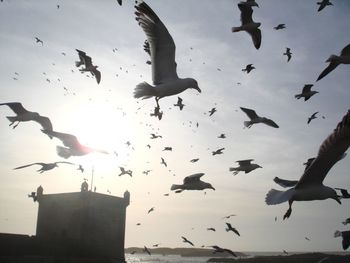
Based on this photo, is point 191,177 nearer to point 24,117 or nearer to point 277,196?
point 277,196

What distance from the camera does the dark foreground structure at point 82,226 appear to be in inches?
1565

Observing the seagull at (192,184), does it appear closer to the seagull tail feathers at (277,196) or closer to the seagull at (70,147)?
the seagull at (70,147)

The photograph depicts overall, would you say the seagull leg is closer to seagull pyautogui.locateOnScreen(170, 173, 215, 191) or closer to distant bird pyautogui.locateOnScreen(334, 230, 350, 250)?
distant bird pyautogui.locateOnScreen(334, 230, 350, 250)

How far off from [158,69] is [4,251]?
28400 mm

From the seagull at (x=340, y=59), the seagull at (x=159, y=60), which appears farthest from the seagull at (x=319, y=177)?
the seagull at (x=159, y=60)

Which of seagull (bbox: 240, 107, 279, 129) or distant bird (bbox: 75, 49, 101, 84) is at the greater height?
distant bird (bbox: 75, 49, 101, 84)

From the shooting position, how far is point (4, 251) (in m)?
32.5

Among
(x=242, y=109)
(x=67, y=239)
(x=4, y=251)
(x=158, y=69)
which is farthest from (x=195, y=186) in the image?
(x=67, y=239)

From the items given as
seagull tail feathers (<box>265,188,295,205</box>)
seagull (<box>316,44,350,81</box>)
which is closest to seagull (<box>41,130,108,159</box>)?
seagull tail feathers (<box>265,188,295,205</box>)

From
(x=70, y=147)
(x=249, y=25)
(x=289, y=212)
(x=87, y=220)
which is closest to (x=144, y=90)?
(x=70, y=147)

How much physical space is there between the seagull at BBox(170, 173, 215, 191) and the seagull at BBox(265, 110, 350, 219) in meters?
3.76

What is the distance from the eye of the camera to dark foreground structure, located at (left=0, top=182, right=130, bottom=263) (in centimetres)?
3975

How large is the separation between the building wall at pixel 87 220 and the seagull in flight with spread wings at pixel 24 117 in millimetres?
33228

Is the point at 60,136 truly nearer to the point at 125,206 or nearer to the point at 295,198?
the point at 295,198
